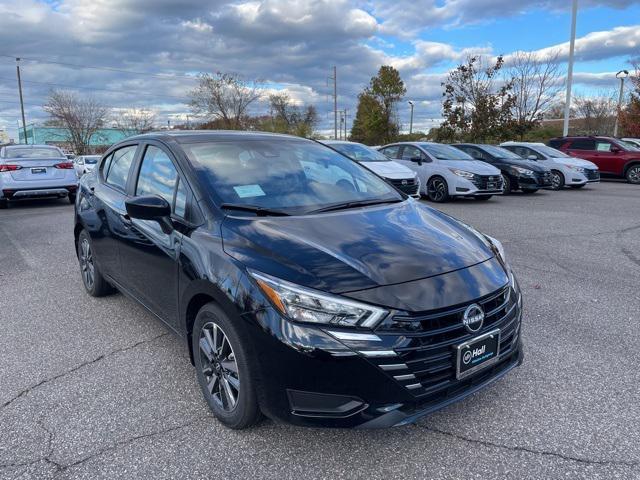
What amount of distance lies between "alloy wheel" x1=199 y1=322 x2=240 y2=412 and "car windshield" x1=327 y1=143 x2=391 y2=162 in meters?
9.83

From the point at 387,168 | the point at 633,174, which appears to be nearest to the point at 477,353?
the point at 387,168

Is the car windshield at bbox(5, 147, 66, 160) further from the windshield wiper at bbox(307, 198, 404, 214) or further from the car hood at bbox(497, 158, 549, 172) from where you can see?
the car hood at bbox(497, 158, 549, 172)

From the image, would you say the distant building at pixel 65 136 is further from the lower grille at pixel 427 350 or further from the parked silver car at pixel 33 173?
the lower grille at pixel 427 350

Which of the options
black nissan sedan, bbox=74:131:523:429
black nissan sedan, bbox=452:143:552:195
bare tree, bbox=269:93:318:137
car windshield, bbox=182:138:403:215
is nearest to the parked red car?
black nissan sedan, bbox=452:143:552:195

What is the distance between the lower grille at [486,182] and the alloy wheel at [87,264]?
9.48 meters

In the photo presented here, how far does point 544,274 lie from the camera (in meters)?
5.58

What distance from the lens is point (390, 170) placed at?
37.4ft

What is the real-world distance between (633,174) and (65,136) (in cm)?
5628

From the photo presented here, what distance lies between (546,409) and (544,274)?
10.1 feet

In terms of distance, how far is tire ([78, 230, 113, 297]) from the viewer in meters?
4.80

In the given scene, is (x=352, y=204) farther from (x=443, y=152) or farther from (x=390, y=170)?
(x=443, y=152)

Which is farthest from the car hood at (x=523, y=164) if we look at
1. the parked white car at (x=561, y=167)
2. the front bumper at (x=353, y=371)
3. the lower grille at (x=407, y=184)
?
the front bumper at (x=353, y=371)

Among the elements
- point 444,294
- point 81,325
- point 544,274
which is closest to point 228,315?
point 444,294

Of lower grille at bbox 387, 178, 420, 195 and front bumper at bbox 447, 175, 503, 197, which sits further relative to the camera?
front bumper at bbox 447, 175, 503, 197
